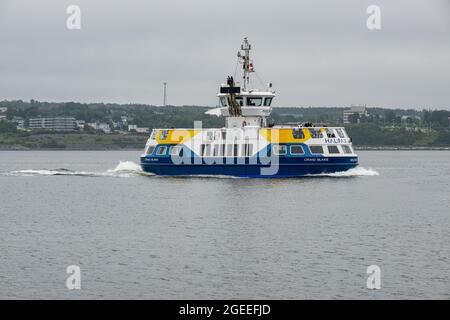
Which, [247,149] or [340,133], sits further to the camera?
[340,133]

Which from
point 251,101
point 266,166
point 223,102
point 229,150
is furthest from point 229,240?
point 223,102

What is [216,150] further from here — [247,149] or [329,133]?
[329,133]

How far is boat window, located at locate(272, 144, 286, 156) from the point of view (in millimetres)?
71062

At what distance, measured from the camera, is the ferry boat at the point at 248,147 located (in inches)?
2800

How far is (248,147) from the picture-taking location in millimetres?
72375

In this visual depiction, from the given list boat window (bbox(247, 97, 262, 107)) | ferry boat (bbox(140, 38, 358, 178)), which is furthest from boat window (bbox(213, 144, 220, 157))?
boat window (bbox(247, 97, 262, 107))

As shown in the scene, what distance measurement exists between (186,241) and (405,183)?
137 ft

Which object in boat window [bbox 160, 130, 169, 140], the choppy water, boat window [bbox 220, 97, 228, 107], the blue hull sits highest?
boat window [bbox 220, 97, 228, 107]

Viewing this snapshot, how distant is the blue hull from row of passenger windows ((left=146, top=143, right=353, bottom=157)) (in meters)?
0.67

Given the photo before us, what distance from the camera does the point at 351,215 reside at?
174ft

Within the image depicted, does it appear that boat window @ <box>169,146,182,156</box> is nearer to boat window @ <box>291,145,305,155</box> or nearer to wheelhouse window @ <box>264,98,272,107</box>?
wheelhouse window @ <box>264,98,272,107</box>

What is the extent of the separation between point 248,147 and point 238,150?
960 mm

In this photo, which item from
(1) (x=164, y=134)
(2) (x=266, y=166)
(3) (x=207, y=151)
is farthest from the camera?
(1) (x=164, y=134)
